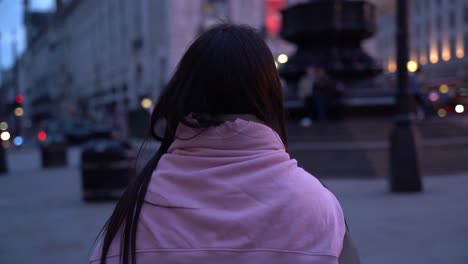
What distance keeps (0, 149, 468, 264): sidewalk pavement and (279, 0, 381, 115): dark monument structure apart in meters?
5.89

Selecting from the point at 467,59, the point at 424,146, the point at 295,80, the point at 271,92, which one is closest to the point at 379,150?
the point at 424,146

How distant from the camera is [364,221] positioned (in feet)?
25.3

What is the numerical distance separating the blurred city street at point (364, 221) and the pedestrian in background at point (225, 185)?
4.67 meters

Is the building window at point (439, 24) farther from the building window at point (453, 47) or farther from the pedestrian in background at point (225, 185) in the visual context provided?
the pedestrian in background at point (225, 185)

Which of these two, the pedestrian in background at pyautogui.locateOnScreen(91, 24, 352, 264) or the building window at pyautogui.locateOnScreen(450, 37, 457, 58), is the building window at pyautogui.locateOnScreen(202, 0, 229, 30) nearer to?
the building window at pyautogui.locateOnScreen(450, 37, 457, 58)

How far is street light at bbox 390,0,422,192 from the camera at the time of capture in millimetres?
9984

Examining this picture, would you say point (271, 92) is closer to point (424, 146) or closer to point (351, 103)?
point (424, 146)

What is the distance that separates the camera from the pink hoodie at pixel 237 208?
1.37 meters

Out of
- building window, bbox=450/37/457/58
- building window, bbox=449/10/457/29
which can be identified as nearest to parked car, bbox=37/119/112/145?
building window, bbox=450/37/457/58

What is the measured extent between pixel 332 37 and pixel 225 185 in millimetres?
16435

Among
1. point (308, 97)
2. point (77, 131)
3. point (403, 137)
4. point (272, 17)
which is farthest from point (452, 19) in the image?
point (403, 137)

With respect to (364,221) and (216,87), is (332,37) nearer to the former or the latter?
(364,221)

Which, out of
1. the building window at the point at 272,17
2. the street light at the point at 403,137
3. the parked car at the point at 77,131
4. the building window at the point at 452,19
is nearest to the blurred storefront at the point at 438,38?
the building window at the point at 452,19

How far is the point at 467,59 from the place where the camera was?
61.4m
